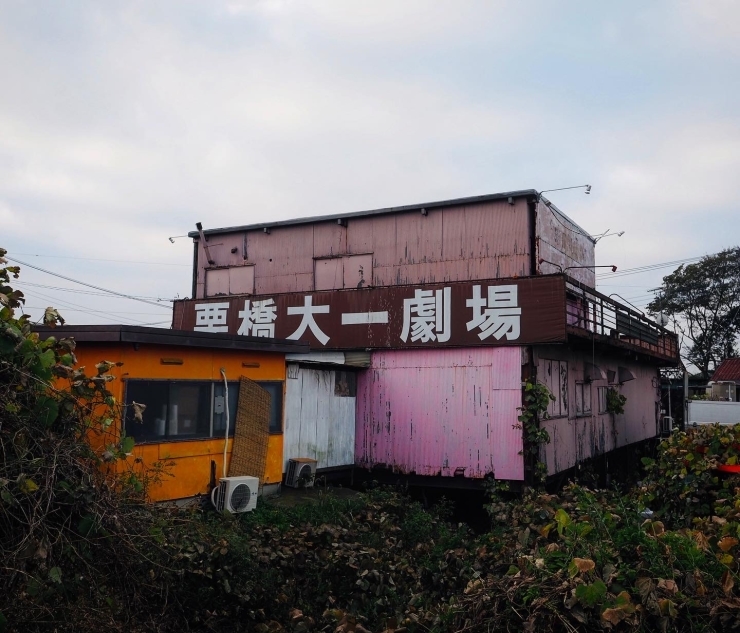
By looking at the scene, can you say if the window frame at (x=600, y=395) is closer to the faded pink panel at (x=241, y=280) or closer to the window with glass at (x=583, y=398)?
the window with glass at (x=583, y=398)

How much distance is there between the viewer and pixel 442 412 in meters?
15.0

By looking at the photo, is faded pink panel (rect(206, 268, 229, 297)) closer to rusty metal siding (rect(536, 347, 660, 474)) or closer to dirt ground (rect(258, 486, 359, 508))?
dirt ground (rect(258, 486, 359, 508))

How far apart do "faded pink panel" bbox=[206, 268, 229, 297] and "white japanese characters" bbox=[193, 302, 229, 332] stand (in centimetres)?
92

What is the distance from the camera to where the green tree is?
1764 inches

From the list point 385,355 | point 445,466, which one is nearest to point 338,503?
point 445,466

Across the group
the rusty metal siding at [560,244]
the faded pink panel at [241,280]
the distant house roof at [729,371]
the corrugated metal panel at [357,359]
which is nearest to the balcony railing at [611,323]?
the rusty metal siding at [560,244]

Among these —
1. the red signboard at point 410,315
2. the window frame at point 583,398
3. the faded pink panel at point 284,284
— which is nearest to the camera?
the red signboard at point 410,315

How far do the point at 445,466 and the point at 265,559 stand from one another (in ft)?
23.4

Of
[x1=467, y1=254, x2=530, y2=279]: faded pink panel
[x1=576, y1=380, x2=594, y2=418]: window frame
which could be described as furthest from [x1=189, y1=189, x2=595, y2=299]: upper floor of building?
[x1=576, y1=380, x2=594, y2=418]: window frame

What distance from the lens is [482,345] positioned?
48.2ft

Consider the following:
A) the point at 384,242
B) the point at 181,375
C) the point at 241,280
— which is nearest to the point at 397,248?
the point at 384,242

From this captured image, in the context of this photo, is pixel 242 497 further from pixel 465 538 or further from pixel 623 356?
pixel 623 356

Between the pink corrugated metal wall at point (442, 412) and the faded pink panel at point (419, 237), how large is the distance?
253 cm

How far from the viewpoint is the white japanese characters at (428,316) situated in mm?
15148
